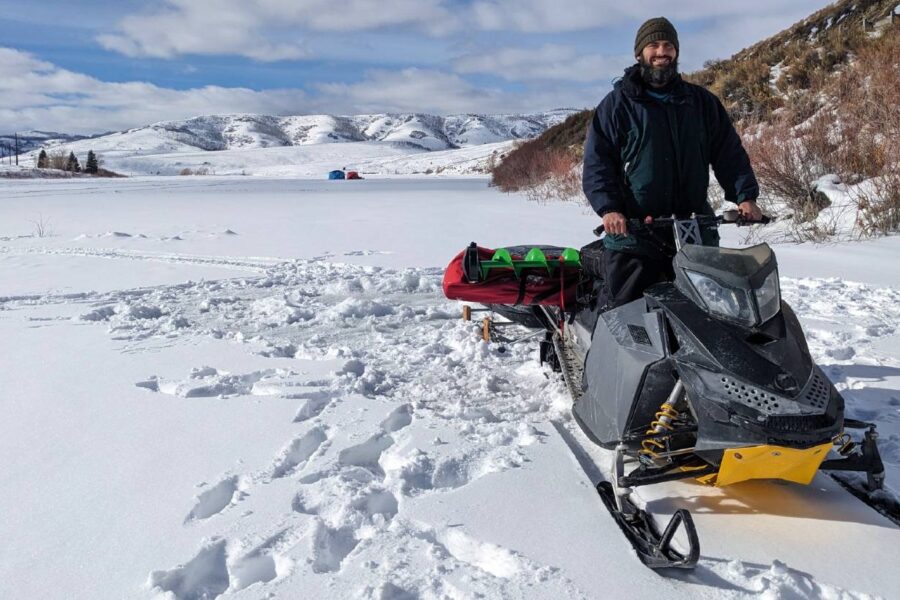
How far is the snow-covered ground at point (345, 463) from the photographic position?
82.0 inches

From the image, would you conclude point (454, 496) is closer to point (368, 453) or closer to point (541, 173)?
point (368, 453)

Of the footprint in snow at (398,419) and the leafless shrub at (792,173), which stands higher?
the leafless shrub at (792,173)

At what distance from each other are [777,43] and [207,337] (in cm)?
1890

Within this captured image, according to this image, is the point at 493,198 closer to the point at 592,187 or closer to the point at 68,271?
the point at 68,271

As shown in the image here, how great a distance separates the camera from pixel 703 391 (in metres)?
2.13

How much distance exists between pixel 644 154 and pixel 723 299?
851mm

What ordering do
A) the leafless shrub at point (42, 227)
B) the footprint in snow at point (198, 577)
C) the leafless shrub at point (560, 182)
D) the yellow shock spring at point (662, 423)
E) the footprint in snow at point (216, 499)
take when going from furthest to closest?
the leafless shrub at point (560, 182), the leafless shrub at point (42, 227), the footprint in snow at point (216, 499), the yellow shock spring at point (662, 423), the footprint in snow at point (198, 577)

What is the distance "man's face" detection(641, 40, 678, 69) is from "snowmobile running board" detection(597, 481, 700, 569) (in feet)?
5.73

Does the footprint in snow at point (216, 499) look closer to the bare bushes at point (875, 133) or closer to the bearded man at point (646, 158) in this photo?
the bearded man at point (646, 158)

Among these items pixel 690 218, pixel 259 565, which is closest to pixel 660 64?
pixel 690 218

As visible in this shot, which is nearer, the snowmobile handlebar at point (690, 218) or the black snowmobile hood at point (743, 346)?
the black snowmobile hood at point (743, 346)

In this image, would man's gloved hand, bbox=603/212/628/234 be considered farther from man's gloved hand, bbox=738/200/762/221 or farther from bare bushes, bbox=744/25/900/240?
bare bushes, bbox=744/25/900/240

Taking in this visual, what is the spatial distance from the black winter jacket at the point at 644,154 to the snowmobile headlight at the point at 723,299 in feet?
1.63

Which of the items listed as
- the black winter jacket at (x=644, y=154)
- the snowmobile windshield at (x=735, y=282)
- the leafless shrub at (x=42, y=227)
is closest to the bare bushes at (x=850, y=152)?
the black winter jacket at (x=644, y=154)
